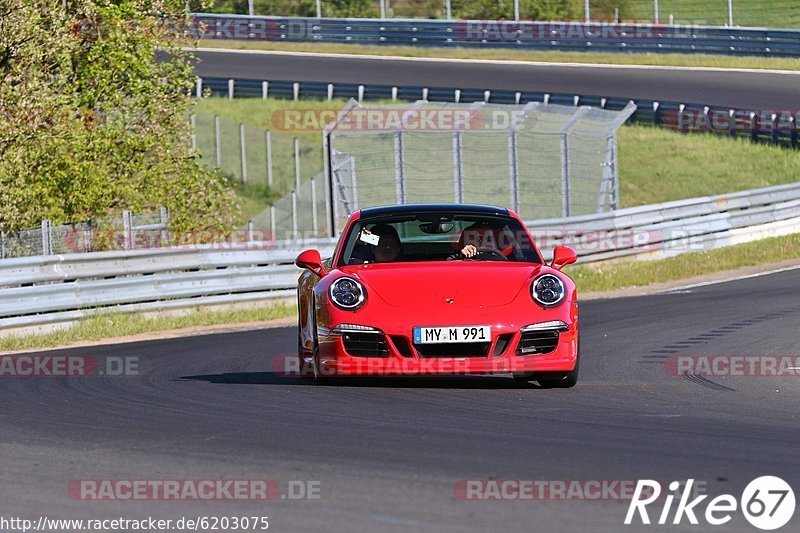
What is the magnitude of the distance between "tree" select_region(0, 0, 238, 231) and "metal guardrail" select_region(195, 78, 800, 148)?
9818 mm

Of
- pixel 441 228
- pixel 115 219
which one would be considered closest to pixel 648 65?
pixel 115 219

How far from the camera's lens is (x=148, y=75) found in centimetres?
2375

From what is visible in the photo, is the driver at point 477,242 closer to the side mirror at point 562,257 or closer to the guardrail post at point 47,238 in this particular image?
the side mirror at point 562,257

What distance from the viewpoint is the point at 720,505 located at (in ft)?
17.8

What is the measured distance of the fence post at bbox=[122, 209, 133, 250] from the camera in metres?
18.3

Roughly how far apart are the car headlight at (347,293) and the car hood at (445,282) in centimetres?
6

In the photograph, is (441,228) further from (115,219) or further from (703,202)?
(703,202)

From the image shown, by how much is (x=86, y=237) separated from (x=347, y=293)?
928 cm

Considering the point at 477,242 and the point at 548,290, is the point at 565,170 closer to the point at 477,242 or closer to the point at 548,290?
the point at 477,242

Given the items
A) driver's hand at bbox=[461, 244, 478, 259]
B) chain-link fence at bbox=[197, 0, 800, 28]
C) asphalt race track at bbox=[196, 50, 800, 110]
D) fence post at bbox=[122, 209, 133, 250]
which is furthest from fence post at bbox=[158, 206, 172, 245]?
chain-link fence at bbox=[197, 0, 800, 28]

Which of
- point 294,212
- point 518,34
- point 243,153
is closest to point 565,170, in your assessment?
point 294,212

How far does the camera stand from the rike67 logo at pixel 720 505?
5.20 metres

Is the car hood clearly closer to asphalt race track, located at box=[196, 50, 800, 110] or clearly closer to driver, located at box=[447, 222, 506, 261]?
driver, located at box=[447, 222, 506, 261]

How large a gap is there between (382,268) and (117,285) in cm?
858
